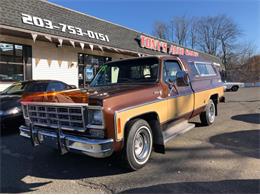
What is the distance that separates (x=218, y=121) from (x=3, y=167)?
257 inches

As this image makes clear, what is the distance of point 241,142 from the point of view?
19.9ft

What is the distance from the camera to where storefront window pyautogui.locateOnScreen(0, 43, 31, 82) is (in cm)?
1140

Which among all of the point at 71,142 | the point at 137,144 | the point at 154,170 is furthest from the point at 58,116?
the point at 154,170

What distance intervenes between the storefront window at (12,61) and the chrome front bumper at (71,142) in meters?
7.99

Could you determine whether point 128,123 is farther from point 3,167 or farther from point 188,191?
point 3,167

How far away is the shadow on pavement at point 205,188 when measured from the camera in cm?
362

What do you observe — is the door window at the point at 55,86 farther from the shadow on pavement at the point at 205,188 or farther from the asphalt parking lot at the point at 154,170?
the shadow on pavement at the point at 205,188

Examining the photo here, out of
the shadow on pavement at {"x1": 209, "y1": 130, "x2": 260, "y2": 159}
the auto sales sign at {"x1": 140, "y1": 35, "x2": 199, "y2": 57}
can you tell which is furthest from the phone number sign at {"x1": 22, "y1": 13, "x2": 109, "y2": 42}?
the shadow on pavement at {"x1": 209, "y1": 130, "x2": 260, "y2": 159}

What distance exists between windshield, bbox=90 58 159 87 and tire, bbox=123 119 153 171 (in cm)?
115

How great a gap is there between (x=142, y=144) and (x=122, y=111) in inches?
39.3

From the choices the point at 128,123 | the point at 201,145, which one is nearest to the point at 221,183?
the point at 128,123

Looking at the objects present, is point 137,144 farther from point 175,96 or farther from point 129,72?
point 129,72

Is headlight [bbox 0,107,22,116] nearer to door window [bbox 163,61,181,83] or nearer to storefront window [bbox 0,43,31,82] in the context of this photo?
door window [bbox 163,61,181,83]

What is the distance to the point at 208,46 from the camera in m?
64.3
